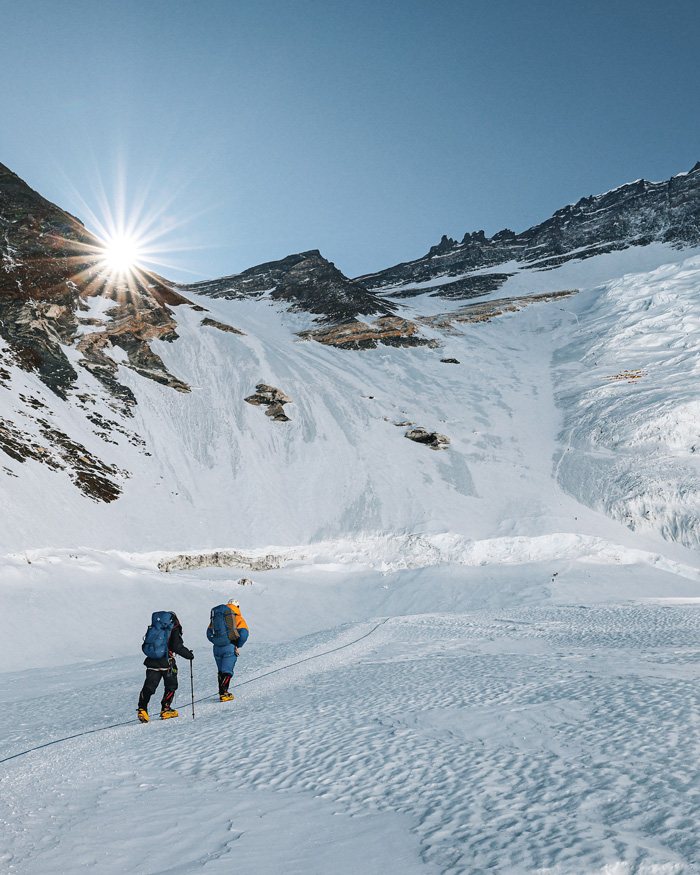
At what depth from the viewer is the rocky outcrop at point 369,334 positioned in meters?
54.8

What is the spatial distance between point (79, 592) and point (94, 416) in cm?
1353

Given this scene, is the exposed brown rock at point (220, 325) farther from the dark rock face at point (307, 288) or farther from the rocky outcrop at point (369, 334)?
the dark rock face at point (307, 288)

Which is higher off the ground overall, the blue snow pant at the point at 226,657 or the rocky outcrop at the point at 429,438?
the rocky outcrop at the point at 429,438

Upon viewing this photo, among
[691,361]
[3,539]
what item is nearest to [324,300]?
[691,361]

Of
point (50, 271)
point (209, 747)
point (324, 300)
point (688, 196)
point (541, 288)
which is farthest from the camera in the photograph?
point (688, 196)

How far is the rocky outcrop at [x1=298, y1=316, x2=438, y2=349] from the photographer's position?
2158 inches

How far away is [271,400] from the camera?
Result: 3712 cm

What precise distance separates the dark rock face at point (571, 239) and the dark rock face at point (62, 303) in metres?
59.4

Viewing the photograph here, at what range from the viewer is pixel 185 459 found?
29.1 m

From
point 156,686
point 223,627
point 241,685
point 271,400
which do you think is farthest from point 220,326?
point 156,686

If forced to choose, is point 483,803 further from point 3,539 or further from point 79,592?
point 3,539

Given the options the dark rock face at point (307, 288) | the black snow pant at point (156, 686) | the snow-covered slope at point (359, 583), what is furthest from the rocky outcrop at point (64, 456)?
the dark rock face at point (307, 288)

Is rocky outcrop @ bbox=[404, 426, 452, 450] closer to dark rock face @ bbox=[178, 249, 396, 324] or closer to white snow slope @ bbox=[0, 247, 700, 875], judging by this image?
white snow slope @ bbox=[0, 247, 700, 875]

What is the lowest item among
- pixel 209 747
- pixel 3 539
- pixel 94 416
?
pixel 209 747
